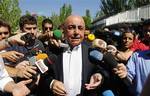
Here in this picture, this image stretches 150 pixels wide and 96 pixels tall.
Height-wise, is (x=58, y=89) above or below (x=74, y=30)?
below

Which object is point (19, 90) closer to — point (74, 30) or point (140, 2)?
point (74, 30)

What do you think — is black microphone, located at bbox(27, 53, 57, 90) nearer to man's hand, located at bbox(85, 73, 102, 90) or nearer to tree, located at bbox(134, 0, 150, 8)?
man's hand, located at bbox(85, 73, 102, 90)

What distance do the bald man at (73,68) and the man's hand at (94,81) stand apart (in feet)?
0.10

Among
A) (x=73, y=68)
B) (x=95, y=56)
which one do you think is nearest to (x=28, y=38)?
(x=73, y=68)

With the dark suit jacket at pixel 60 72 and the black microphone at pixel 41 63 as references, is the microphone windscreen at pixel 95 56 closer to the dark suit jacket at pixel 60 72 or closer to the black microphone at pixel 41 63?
the dark suit jacket at pixel 60 72

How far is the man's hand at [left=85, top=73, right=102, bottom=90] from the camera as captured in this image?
11.5 feet

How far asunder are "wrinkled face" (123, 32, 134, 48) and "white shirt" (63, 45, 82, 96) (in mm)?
2029

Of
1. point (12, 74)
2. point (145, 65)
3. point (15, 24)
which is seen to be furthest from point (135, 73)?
point (15, 24)

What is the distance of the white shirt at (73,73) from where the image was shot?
3.73 m

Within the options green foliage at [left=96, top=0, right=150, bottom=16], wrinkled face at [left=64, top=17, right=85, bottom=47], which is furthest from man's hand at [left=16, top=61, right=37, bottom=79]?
green foliage at [left=96, top=0, right=150, bottom=16]

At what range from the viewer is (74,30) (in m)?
3.80

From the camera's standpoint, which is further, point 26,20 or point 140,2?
point 140,2

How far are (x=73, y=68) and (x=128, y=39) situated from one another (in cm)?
219

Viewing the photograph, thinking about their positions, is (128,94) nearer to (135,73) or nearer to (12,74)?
(135,73)
